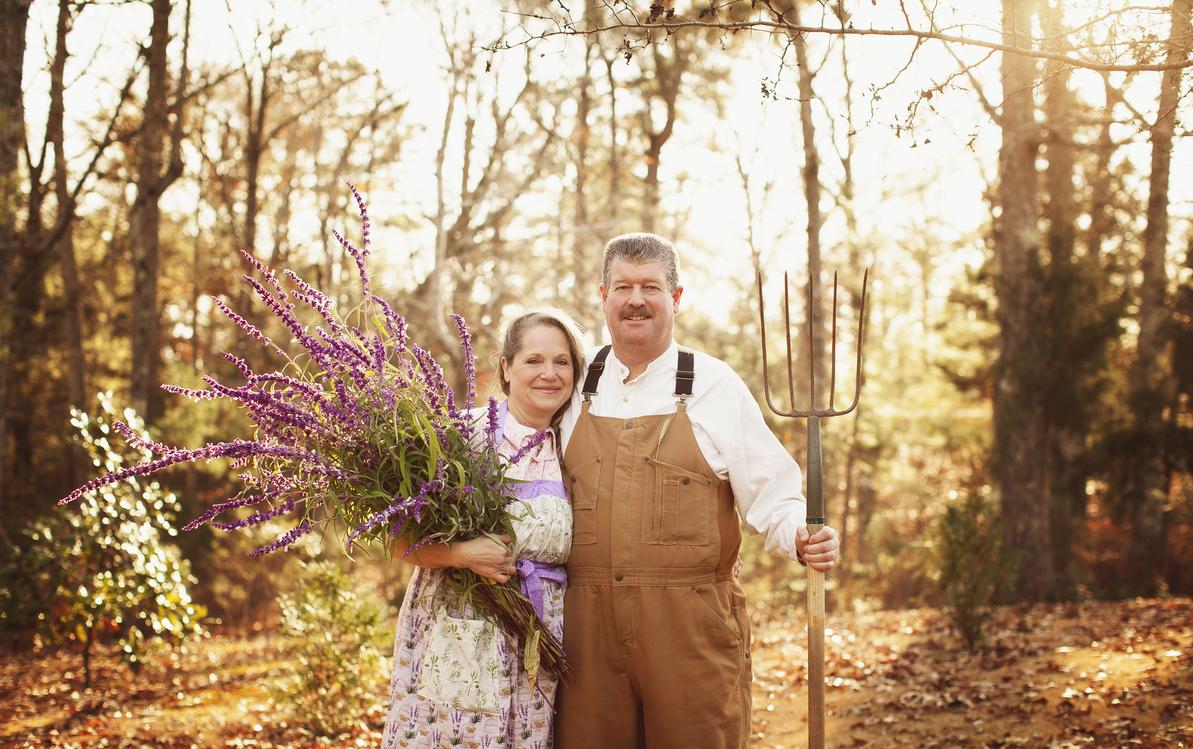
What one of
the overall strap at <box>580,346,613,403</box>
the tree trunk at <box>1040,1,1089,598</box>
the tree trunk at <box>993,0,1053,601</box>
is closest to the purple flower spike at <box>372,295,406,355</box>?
the overall strap at <box>580,346,613,403</box>

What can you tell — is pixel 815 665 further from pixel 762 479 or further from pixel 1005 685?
pixel 1005 685

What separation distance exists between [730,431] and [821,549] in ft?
1.73

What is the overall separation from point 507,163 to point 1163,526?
10525mm

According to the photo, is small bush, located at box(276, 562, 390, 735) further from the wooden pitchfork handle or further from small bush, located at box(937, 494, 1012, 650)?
small bush, located at box(937, 494, 1012, 650)

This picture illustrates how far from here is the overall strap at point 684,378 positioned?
3092 millimetres

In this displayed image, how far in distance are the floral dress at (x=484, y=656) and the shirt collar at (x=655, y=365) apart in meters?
0.46

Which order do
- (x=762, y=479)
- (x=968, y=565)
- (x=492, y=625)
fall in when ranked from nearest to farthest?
(x=492, y=625), (x=762, y=479), (x=968, y=565)

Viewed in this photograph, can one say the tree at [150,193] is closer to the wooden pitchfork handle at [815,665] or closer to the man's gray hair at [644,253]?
the man's gray hair at [644,253]

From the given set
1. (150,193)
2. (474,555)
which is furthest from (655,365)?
(150,193)

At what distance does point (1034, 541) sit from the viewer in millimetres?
10117

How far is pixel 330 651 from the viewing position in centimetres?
536

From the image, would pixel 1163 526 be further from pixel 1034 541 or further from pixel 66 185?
pixel 66 185

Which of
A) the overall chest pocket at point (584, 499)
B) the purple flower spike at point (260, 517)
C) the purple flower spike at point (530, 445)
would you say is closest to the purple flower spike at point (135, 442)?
the purple flower spike at point (260, 517)

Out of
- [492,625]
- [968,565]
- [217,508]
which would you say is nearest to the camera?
[217,508]
